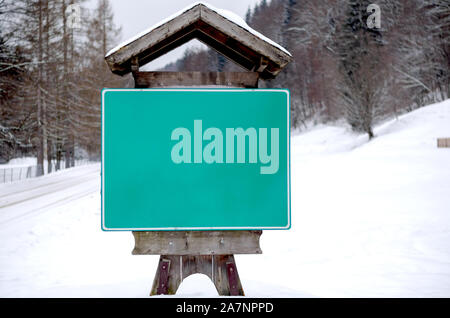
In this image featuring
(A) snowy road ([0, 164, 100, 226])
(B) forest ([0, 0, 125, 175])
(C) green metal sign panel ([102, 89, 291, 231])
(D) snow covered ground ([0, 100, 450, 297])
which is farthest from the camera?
(B) forest ([0, 0, 125, 175])

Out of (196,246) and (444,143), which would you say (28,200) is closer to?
(196,246)

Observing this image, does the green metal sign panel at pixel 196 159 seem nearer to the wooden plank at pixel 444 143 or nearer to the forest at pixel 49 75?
the forest at pixel 49 75

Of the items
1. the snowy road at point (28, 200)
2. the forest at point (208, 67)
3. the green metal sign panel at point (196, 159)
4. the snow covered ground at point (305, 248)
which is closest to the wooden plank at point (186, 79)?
the green metal sign panel at point (196, 159)

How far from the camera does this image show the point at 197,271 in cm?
370

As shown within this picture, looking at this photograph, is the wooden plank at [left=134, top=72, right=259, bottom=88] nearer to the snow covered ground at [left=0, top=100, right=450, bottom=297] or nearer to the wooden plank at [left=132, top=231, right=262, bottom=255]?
the wooden plank at [left=132, top=231, right=262, bottom=255]

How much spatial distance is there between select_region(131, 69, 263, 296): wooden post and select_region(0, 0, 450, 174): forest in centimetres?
1200

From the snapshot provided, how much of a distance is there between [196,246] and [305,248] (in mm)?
3550

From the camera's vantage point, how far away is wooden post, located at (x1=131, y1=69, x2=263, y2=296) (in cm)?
355

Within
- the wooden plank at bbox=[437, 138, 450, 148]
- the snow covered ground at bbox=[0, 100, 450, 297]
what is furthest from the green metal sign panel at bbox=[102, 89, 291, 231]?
the wooden plank at bbox=[437, 138, 450, 148]

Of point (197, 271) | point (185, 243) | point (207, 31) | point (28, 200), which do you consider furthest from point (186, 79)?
point (28, 200)
